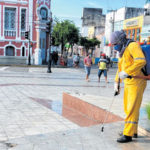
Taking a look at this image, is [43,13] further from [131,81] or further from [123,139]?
[123,139]

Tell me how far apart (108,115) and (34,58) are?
25001 millimetres

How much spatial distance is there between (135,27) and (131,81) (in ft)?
132

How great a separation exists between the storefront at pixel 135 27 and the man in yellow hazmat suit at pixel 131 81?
3777 cm

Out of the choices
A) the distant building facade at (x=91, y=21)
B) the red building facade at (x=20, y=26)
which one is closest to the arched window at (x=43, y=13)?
the red building facade at (x=20, y=26)

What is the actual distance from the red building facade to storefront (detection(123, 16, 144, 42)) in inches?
664

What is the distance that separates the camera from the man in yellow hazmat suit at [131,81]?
3.74 m

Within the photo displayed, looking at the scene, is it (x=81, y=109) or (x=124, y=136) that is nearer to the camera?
(x=124, y=136)

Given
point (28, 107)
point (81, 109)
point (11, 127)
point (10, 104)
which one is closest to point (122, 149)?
point (11, 127)

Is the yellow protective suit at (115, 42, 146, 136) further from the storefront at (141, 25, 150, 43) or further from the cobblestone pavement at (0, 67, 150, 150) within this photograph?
the storefront at (141, 25, 150, 43)

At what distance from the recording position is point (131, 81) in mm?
Result: 3873

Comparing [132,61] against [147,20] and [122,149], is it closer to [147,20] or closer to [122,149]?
[122,149]

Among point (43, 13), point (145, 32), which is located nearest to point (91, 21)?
point (145, 32)

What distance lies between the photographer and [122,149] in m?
3.70

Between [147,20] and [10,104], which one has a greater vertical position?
[147,20]
